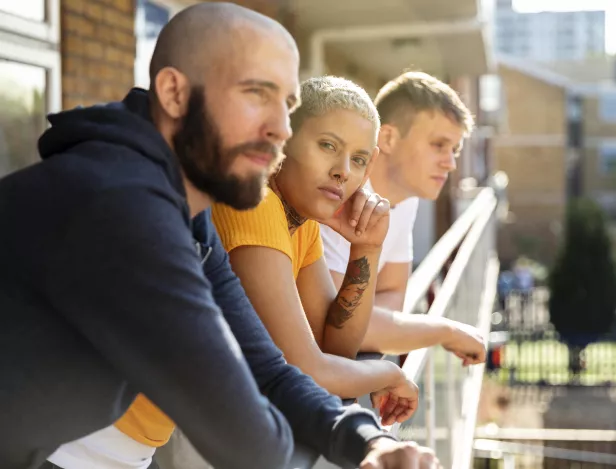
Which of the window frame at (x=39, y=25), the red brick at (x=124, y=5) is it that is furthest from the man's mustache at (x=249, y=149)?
the red brick at (x=124, y=5)

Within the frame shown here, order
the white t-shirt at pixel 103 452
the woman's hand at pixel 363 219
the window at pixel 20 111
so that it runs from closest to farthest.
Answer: the white t-shirt at pixel 103 452 → the woman's hand at pixel 363 219 → the window at pixel 20 111

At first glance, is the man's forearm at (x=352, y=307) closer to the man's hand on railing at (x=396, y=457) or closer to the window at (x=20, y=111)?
the man's hand on railing at (x=396, y=457)

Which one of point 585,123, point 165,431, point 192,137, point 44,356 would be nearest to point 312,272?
point 165,431

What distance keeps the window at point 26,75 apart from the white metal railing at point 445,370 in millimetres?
2075

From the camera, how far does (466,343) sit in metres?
3.01

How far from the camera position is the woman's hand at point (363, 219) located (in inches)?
88.4

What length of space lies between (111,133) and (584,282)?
3019cm

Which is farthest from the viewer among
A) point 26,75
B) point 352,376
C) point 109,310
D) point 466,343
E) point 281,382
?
point 26,75

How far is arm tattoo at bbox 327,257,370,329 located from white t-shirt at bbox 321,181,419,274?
1.52 feet

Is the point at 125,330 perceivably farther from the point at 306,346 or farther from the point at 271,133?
the point at 306,346

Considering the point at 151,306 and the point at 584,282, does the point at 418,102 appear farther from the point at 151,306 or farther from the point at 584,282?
the point at 584,282

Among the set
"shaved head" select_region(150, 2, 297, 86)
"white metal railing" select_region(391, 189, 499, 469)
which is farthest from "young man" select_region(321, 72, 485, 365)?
"shaved head" select_region(150, 2, 297, 86)

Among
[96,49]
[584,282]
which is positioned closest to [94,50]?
[96,49]

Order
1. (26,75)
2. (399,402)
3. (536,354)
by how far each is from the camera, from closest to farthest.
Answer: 1. (399,402)
2. (26,75)
3. (536,354)
